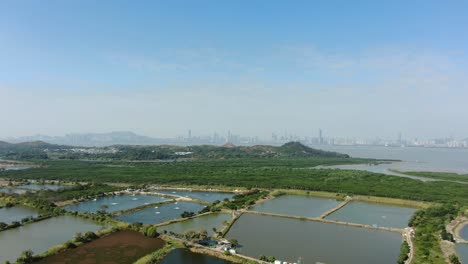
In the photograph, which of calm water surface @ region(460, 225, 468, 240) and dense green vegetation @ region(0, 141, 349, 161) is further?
dense green vegetation @ region(0, 141, 349, 161)

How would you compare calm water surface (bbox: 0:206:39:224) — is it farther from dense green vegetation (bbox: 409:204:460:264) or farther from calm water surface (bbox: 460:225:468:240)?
calm water surface (bbox: 460:225:468:240)

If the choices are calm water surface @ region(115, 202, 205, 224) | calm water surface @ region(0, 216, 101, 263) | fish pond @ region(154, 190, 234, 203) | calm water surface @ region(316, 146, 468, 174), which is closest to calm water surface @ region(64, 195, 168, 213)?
calm water surface @ region(115, 202, 205, 224)

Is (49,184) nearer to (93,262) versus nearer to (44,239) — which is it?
(44,239)

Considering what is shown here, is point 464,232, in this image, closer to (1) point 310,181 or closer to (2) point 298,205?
(2) point 298,205

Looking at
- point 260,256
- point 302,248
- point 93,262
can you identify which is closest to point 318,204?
point 302,248

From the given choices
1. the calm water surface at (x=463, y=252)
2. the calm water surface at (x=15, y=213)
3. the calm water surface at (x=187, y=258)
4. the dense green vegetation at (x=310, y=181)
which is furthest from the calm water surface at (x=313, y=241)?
the calm water surface at (x=15, y=213)

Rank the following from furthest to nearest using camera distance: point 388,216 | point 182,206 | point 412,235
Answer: point 182,206, point 388,216, point 412,235
